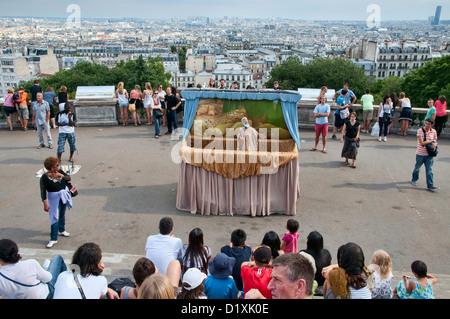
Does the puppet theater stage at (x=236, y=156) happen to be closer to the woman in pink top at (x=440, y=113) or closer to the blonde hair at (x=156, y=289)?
the blonde hair at (x=156, y=289)

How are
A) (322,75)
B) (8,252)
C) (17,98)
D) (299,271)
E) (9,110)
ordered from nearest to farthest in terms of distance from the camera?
(299,271) < (8,252) < (17,98) < (9,110) < (322,75)

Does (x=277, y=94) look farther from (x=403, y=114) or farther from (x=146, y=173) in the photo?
(x=403, y=114)

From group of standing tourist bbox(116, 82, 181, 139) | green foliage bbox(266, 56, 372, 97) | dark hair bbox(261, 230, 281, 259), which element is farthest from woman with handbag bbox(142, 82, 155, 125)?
green foliage bbox(266, 56, 372, 97)

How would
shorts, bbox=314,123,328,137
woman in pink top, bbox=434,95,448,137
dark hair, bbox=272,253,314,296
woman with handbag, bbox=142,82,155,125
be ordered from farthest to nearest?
woman with handbag, bbox=142,82,155,125
woman in pink top, bbox=434,95,448,137
shorts, bbox=314,123,328,137
dark hair, bbox=272,253,314,296

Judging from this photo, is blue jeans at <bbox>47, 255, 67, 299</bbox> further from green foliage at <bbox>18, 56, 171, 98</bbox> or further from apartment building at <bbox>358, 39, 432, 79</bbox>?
apartment building at <bbox>358, 39, 432, 79</bbox>

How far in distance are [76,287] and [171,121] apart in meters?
9.31

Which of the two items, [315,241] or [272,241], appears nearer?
[315,241]

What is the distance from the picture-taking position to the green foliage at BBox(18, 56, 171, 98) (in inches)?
2712

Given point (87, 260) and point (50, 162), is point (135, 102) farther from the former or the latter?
point (87, 260)

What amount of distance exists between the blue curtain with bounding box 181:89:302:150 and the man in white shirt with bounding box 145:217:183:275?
3.13 metres

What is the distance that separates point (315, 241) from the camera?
204 inches

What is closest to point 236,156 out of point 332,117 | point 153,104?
point 153,104

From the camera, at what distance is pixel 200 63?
580ft

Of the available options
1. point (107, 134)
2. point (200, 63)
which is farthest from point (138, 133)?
point (200, 63)
